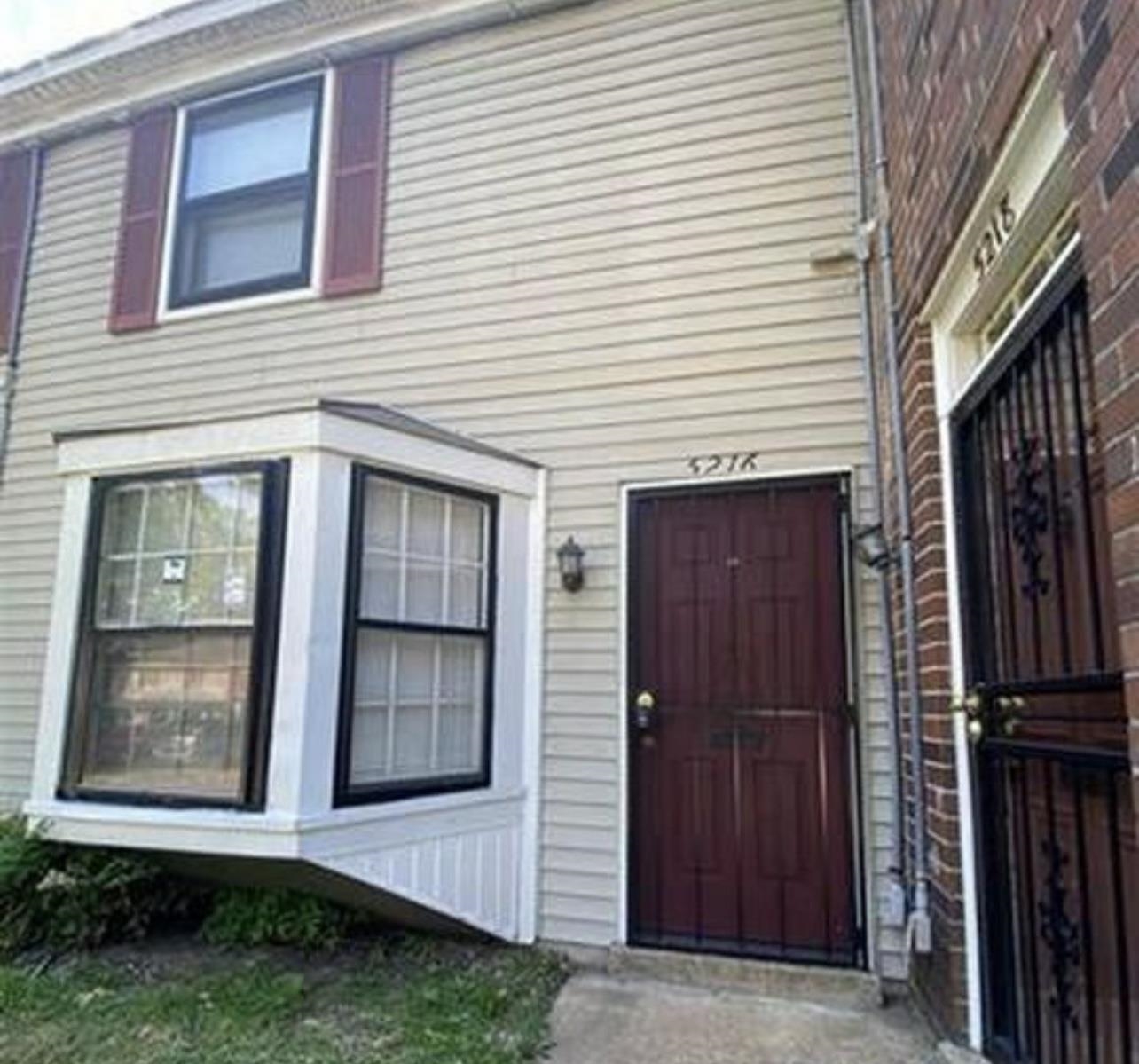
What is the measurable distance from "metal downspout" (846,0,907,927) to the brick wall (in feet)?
0.45

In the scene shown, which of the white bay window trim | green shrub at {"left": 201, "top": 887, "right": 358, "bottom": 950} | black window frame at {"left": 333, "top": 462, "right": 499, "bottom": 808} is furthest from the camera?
green shrub at {"left": 201, "top": 887, "right": 358, "bottom": 950}

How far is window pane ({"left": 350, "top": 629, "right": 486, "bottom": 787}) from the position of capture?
3.92m

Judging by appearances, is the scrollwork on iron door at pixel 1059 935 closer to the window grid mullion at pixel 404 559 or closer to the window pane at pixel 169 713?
the window grid mullion at pixel 404 559

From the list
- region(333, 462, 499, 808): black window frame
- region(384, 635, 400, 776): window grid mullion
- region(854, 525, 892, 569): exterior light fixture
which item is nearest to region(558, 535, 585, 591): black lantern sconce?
region(333, 462, 499, 808): black window frame

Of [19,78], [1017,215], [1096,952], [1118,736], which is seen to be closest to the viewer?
[1118,736]

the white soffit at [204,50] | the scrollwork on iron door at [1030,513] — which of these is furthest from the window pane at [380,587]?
the white soffit at [204,50]

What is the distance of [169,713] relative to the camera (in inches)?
156

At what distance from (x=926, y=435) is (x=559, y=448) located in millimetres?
1873

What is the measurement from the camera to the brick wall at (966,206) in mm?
1655

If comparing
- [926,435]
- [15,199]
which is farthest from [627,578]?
[15,199]

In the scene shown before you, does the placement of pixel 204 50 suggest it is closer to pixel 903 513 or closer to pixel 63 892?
pixel 63 892

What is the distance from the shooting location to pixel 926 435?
335 centimetres

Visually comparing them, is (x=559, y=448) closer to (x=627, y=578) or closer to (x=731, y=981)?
(x=627, y=578)

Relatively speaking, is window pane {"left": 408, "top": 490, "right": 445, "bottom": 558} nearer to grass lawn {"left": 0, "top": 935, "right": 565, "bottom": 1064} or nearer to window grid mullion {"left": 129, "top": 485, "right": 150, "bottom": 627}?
window grid mullion {"left": 129, "top": 485, "right": 150, "bottom": 627}
